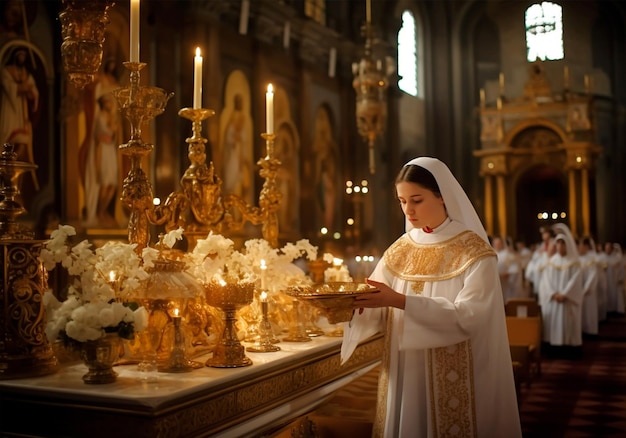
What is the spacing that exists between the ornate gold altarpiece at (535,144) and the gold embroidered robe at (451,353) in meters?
21.0

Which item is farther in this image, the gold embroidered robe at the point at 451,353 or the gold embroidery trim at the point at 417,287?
the gold embroidery trim at the point at 417,287

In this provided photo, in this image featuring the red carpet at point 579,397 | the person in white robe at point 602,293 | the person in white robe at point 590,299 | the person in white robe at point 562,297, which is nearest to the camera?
the red carpet at point 579,397

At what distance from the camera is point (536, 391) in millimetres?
8859

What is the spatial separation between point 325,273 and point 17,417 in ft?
9.21

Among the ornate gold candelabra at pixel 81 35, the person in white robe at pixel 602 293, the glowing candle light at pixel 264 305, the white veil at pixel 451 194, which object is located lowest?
the person in white robe at pixel 602 293

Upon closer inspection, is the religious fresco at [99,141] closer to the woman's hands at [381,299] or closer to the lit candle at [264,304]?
the lit candle at [264,304]

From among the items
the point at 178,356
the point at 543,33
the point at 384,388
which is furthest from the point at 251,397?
the point at 543,33

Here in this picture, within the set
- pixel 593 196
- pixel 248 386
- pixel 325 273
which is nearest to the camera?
pixel 248 386

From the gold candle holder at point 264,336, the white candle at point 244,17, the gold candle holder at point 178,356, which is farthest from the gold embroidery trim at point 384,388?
the white candle at point 244,17

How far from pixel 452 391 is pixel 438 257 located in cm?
66

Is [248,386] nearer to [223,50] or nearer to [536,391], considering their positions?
[536,391]

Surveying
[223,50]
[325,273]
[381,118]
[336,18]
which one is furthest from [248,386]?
[336,18]

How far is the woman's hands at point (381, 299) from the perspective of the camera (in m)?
3.28

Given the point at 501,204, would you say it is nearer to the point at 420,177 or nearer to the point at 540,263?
the point at 540,263
